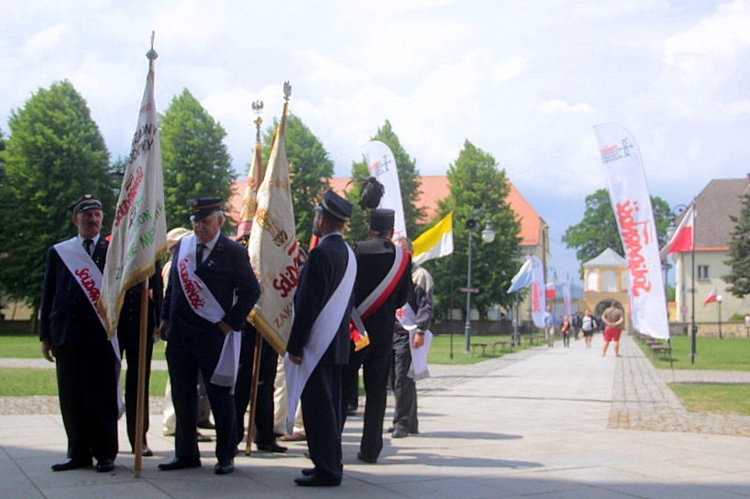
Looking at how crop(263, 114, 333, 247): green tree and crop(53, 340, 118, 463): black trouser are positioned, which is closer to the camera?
crop(53, 340, 118, 463): black trouser

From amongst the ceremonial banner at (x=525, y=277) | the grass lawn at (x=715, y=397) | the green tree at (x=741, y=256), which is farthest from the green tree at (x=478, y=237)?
the grass lawn at (x=715, y=397)

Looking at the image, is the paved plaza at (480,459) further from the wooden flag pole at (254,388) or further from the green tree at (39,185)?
the green tree at (39,185)

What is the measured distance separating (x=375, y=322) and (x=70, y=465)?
261 cm

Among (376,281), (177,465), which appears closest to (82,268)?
(177,465)

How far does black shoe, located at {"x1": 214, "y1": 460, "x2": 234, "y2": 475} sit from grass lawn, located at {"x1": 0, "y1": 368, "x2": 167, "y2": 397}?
767 centimetres

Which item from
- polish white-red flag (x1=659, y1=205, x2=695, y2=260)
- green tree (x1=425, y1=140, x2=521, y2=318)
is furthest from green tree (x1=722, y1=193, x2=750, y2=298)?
polish white-red flag (x1=659, y1=205, x2=695, y2=260)

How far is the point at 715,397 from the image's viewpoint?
1469 cm

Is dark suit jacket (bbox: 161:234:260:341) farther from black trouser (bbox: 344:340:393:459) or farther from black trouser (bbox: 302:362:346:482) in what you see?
black trouser (bbox: 344:340:393:459)

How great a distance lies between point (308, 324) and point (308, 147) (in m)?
56.3

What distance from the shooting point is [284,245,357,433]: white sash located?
20.8 ft

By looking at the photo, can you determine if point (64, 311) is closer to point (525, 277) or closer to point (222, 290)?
point (222, 290)

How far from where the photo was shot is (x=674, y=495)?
596 centimetres

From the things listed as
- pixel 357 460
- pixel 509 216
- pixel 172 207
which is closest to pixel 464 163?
pixel 509 216

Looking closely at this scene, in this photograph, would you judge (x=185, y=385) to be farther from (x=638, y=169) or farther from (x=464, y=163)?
(x=464, y=163)
